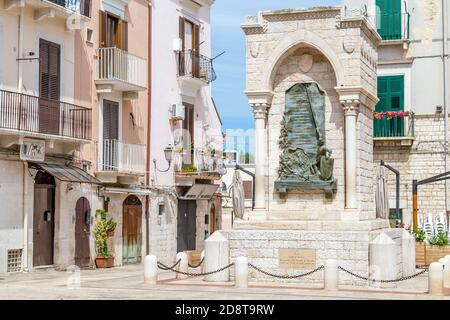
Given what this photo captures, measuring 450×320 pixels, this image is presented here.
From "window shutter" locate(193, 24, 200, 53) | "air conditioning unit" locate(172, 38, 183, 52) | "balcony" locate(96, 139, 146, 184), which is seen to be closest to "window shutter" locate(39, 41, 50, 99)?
"balcony" locate(96, 139, 146, 184)

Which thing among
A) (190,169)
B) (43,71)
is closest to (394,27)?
(190,169)

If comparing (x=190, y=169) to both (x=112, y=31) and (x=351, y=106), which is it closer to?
(x=112, y=31)

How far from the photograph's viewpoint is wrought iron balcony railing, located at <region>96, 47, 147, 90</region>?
2856 cm

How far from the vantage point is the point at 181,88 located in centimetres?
3469

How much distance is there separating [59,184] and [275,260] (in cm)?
862

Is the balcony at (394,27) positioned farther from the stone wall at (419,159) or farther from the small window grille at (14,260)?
the small window grille at (14,260)

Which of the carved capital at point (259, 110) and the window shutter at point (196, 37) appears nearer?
the carved capital at point (259, 110)

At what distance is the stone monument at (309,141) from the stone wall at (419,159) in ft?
38.7

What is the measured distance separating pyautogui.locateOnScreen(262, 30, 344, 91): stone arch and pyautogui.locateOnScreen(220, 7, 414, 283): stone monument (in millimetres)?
24

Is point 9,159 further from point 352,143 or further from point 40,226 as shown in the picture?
point 352,143

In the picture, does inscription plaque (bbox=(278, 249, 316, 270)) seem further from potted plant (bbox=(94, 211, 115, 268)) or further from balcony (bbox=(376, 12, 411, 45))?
balcony (bbox=(376, 12, 411, 45))

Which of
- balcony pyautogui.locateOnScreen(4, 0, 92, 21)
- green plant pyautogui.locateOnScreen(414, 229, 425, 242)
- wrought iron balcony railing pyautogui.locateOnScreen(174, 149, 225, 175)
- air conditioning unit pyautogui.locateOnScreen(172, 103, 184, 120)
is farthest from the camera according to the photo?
wrought iron balcony railing pyautogui.locateOnScreen(174, 149, 225, 175)

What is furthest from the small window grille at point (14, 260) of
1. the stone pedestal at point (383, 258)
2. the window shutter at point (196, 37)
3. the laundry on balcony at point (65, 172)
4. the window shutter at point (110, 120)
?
the window shutter at point (196, 37)

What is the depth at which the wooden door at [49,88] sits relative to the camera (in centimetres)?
2469
